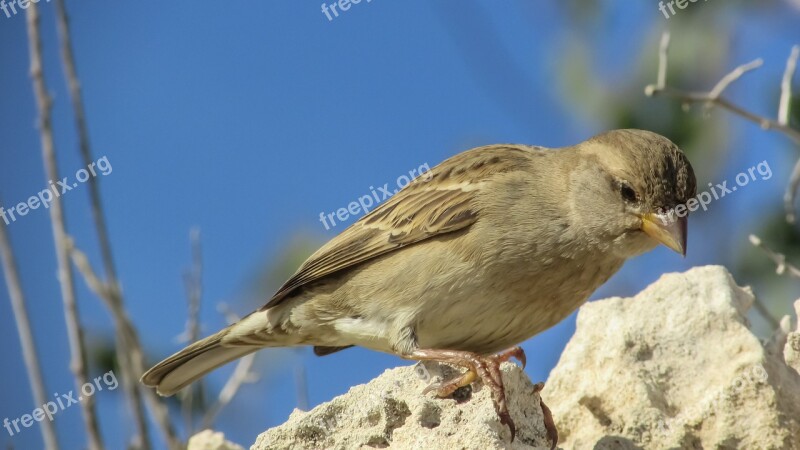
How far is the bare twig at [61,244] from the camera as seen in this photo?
155 inches

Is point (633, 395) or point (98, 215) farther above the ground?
point (98, 215)

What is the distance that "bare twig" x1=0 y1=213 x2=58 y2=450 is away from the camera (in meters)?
4.12

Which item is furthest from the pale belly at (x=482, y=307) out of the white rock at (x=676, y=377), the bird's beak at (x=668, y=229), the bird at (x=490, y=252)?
the bird's beak at (x=668, y=229)

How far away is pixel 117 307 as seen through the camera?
3.81m

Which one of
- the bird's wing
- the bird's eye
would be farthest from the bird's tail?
the bird's eye

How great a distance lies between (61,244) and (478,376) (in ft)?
5.35

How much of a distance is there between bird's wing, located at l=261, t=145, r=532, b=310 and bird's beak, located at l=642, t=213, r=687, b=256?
796 millimetres

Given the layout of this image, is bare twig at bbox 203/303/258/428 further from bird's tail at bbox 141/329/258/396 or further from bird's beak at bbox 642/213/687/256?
bird's beak at bbox 642/213/687/256

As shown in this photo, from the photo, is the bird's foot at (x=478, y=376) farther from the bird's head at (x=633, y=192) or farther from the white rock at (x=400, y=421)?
the bird's head at (x=633, y=192)

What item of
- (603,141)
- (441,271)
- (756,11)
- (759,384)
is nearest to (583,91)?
(756,11)

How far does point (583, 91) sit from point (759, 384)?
3919mm

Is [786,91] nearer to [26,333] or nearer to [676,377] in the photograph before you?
[676,377]
